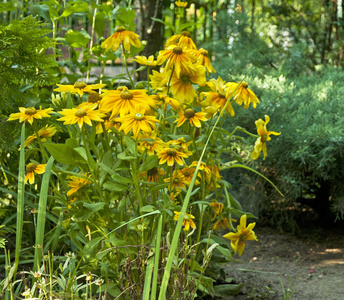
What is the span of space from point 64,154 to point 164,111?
385 mm

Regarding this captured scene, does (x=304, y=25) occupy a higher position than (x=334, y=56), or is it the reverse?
(x=304, y=25)

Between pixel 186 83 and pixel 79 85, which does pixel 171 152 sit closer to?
pixel 186 83

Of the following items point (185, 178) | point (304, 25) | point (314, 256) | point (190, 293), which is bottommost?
point (314, 256)

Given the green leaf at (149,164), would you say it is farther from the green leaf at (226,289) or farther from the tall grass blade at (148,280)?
the green leaf at (226,289)

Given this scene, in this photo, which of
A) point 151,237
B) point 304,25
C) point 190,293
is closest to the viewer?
point 190,293

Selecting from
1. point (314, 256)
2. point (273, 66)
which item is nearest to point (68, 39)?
point (314, 256)

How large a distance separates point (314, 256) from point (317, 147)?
0.65 metres

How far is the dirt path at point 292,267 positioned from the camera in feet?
6.47

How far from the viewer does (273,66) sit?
3.82 metres

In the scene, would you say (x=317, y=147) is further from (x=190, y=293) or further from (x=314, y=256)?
(x=190, y=293)

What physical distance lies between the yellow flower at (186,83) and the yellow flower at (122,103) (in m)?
0.18

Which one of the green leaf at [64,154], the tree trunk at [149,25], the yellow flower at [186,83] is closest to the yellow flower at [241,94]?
the yellow flower at [186,83]

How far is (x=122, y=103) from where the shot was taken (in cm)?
129

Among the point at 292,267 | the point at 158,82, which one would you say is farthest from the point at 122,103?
the point at 292,267
